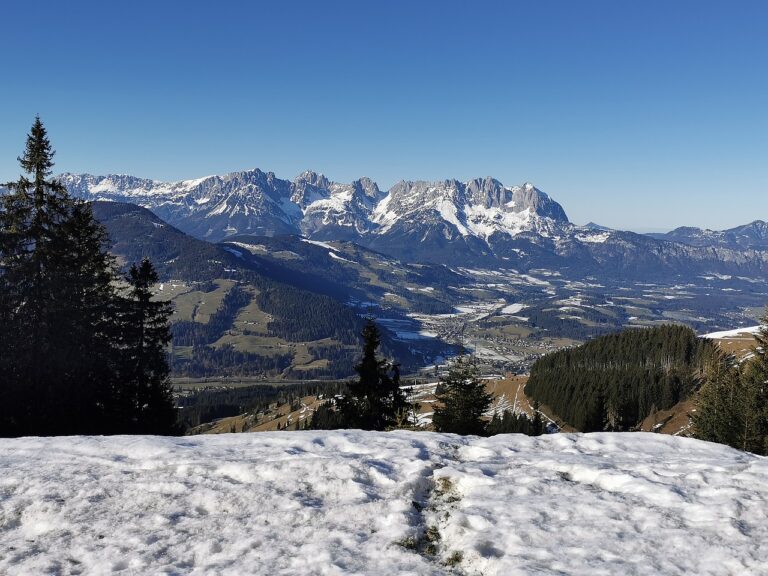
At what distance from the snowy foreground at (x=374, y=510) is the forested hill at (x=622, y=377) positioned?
8876 cm

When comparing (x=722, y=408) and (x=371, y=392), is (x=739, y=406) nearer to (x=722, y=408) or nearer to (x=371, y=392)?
(x=722, y=408)

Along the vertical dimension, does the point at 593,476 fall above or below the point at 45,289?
below

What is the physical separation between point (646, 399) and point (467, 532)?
134253 mm

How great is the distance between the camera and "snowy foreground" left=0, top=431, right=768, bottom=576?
825 centimetres

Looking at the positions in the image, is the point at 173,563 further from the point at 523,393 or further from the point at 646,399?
the point at 523,393

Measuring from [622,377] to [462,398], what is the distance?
113 m

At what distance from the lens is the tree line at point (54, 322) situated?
3045 centimetres

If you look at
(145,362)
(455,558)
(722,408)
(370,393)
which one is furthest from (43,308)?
(722,408)

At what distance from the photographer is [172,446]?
13820mm

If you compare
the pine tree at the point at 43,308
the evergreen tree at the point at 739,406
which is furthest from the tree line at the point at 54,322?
the evergreen tree at the point at 739,406

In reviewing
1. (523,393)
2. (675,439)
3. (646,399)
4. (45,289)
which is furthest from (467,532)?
(523,393)

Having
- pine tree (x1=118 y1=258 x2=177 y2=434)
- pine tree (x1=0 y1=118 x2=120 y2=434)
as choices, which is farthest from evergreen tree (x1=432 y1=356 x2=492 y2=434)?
pine tree (x1=0 y1=118 x2=120 y2=434)

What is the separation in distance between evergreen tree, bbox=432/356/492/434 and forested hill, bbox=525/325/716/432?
5951 centimetres

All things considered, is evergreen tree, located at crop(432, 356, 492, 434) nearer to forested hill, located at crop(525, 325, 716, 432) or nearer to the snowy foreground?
the snowy foreground
